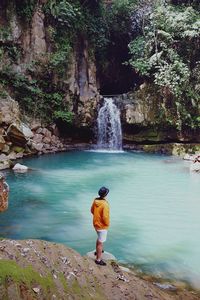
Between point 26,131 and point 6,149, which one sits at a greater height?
point 26,131

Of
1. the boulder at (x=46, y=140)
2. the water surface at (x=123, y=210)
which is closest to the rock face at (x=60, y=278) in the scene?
the water surface at (x=123, y=210)

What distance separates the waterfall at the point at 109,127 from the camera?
22484mm

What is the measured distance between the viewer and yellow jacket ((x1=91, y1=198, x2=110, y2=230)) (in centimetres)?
588

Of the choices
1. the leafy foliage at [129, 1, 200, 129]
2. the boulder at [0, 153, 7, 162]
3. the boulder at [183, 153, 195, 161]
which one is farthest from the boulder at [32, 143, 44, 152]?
the boulder at [183, 153, 195, 161]

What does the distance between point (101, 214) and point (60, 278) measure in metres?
1.35

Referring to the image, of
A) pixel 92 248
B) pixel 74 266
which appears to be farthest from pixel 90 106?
pixel 74 266

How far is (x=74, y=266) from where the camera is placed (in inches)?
213

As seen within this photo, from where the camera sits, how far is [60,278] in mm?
4875

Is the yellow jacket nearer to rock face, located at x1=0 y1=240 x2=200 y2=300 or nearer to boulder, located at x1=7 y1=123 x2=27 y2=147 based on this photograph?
rock face, located at x1=0 y1=240 x2=200 y2=300

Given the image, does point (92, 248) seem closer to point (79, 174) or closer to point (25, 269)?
point (25, 269)

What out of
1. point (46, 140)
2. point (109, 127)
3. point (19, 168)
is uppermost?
point (109, 127)

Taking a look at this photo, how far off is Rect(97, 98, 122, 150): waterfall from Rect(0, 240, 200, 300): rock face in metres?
16.5

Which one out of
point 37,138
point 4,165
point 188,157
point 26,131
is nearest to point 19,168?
point 4,165

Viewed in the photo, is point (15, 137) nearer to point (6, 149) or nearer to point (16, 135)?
point (16, 135)
